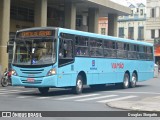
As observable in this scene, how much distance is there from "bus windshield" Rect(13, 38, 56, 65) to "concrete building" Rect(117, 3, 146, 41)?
6059cm

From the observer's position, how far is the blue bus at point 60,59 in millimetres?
19625

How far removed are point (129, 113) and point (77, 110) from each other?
1.85m

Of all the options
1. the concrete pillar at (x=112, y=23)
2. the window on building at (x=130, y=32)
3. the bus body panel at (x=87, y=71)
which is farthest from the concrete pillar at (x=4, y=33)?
the window on building at (x=130, y=32)

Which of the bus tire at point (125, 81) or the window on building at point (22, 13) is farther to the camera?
the window on building at point (22, 13)

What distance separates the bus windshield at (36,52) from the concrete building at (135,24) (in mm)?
60592

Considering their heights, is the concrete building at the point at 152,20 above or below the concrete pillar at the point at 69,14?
above

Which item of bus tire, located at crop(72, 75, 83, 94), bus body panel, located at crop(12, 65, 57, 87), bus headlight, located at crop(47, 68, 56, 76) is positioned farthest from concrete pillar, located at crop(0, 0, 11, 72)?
bus headlight, located at crop(47, 68, 56, 76)

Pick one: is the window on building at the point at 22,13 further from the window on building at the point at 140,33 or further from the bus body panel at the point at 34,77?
the window on building at the point at 140,33

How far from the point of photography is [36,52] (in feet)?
64.8

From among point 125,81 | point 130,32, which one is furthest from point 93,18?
point 130,32

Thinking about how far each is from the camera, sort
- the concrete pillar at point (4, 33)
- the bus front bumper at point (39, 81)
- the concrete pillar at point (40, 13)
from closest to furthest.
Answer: the bus front bumper at point (39, 81), the concrete pillar at point (4, 33), the concrete pillar at point (40, 13)

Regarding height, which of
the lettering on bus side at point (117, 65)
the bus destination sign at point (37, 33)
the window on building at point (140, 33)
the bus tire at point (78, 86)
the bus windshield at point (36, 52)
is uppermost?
the window on building at point (140, 33)

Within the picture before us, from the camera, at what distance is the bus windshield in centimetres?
1962

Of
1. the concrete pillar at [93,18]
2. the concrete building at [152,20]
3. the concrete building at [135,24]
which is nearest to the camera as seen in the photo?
the concrete pillar at [93,18]
